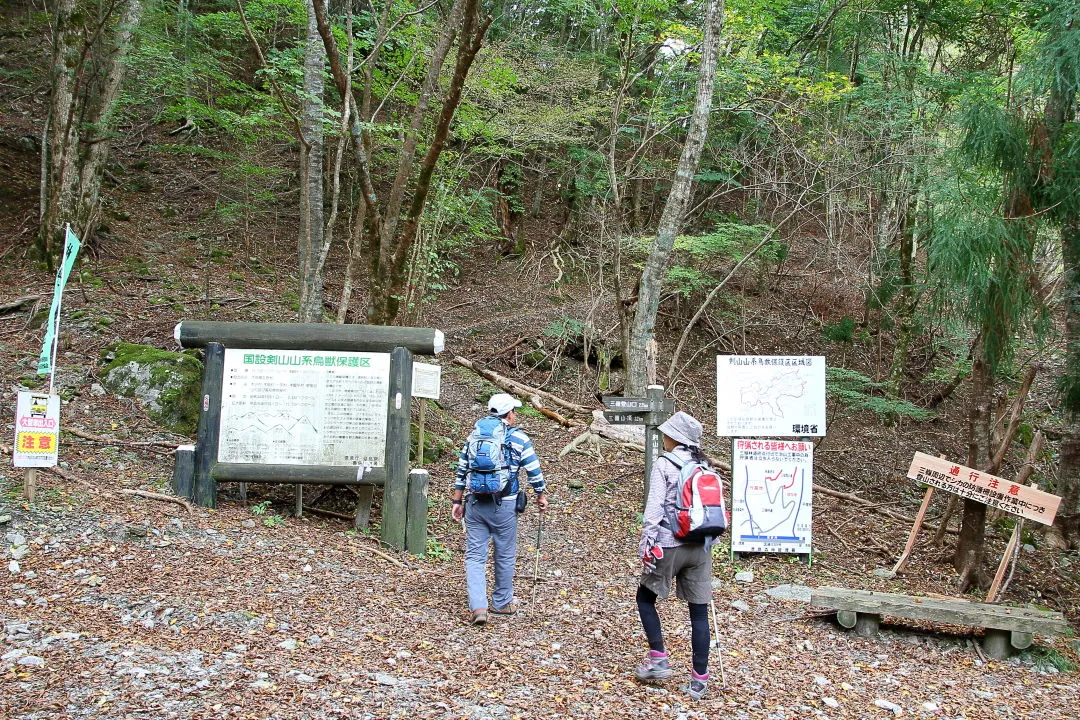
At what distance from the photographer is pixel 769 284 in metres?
19.6

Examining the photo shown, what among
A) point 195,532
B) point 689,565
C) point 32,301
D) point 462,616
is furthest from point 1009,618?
point 32,301

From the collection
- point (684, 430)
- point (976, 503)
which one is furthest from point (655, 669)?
point (976, 503)

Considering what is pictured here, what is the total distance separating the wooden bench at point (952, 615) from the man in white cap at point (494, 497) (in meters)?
2.66

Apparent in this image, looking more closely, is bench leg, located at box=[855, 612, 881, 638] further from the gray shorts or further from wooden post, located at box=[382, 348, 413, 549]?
wooden post, located at box=[382, 348, 413, 549]

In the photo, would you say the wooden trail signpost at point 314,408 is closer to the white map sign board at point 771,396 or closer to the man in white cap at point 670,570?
the man in white cap at point 670,570

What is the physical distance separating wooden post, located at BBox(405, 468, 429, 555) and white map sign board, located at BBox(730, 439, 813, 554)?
3.31 meters

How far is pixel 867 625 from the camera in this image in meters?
5.88

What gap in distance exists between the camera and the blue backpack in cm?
517

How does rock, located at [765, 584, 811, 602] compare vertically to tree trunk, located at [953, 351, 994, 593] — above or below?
below

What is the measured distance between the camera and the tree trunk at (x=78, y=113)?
435 inches

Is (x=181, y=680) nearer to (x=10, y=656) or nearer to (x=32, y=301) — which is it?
(x=10, y=656)

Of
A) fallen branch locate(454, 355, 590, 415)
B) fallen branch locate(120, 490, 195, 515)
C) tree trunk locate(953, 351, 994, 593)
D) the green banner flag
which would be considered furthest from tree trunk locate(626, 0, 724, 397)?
the green banner flag

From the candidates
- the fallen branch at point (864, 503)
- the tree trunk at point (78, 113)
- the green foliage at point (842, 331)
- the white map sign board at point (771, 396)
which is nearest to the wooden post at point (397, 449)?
the white map sign board at point (771, 396)

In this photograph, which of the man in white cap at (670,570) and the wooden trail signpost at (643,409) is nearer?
the man in white cap at (670,570)
